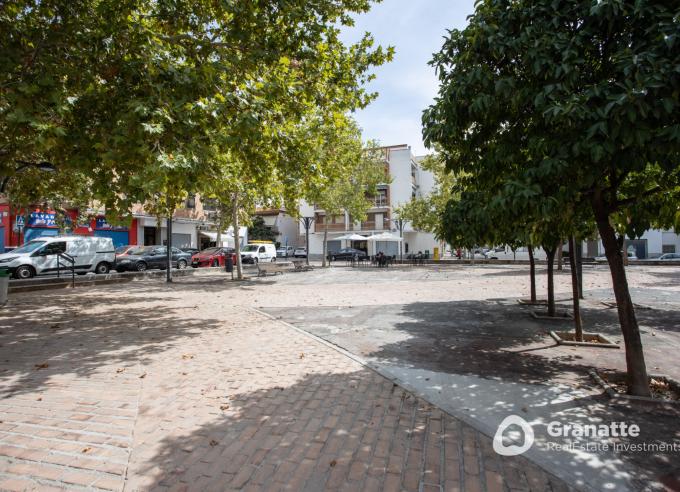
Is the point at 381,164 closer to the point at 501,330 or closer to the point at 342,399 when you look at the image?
the point at 501,330

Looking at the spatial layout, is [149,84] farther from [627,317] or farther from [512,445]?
[627,317]

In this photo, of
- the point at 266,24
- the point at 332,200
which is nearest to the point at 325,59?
the point at 266,24

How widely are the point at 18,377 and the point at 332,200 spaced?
2538 centimetres

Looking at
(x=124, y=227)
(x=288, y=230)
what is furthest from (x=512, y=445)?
(x=288, y=230)

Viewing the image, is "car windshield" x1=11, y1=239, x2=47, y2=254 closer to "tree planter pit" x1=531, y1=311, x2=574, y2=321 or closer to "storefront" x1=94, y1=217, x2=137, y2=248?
"storefront" x1=94, y1=217, x2=137, y2=248

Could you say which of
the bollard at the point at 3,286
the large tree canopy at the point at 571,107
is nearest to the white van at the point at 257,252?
the bollard at the point at 3,286

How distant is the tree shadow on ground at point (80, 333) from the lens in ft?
17.3

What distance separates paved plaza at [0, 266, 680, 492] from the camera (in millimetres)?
2896

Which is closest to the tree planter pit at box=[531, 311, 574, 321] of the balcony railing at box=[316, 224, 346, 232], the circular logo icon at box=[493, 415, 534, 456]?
the circular logo icon at box=[493, 415, 534, 456]

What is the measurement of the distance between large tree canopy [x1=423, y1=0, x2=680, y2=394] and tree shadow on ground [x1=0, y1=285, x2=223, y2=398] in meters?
5.63

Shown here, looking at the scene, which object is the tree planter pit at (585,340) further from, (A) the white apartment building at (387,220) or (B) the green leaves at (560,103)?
(A) the white apartment building at (387,220)

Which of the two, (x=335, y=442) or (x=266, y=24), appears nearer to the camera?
(x=335, y=442)

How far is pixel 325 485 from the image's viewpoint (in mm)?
2768

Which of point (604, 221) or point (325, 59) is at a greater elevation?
point (325, 59)
